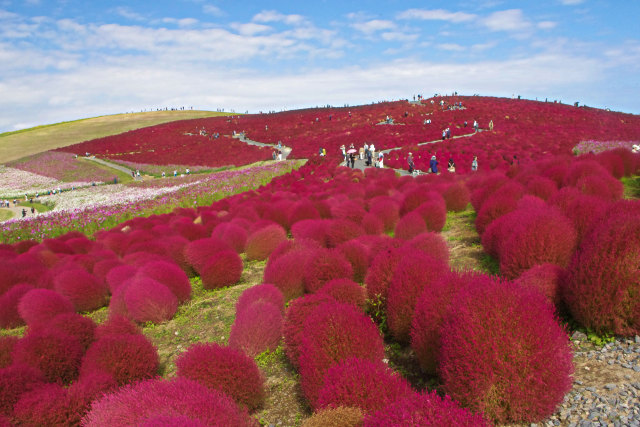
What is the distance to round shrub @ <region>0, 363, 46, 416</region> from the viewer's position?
456cm

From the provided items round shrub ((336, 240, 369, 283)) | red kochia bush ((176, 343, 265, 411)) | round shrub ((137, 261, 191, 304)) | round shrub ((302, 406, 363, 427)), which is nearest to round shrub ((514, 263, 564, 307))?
round shrub ((302, 406, 363, 427))

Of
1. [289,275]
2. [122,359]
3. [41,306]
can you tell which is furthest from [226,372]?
[41,306]

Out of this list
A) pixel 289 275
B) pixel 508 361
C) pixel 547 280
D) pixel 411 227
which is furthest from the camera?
pixel 411 227

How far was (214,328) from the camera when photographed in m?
6.46

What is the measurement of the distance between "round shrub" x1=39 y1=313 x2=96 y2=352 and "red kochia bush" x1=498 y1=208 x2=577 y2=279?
604 centimetres

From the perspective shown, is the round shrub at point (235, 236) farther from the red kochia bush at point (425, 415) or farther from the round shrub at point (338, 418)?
the red kochia bush at point (425, 415)

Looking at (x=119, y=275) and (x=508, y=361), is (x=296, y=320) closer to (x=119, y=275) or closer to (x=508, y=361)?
(x=508, y=361)

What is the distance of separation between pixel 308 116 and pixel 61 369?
65.6 meters

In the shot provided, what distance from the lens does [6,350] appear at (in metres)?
5.71

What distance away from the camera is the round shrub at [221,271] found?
841cm

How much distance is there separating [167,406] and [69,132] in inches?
3821

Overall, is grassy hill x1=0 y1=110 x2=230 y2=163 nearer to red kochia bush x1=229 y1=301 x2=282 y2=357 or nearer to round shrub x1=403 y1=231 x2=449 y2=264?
red kochia bush x1=229 y1=301 x2=282 y2=357

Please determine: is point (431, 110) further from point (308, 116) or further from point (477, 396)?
point (477, 396)

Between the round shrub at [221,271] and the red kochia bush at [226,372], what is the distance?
13.9ft
